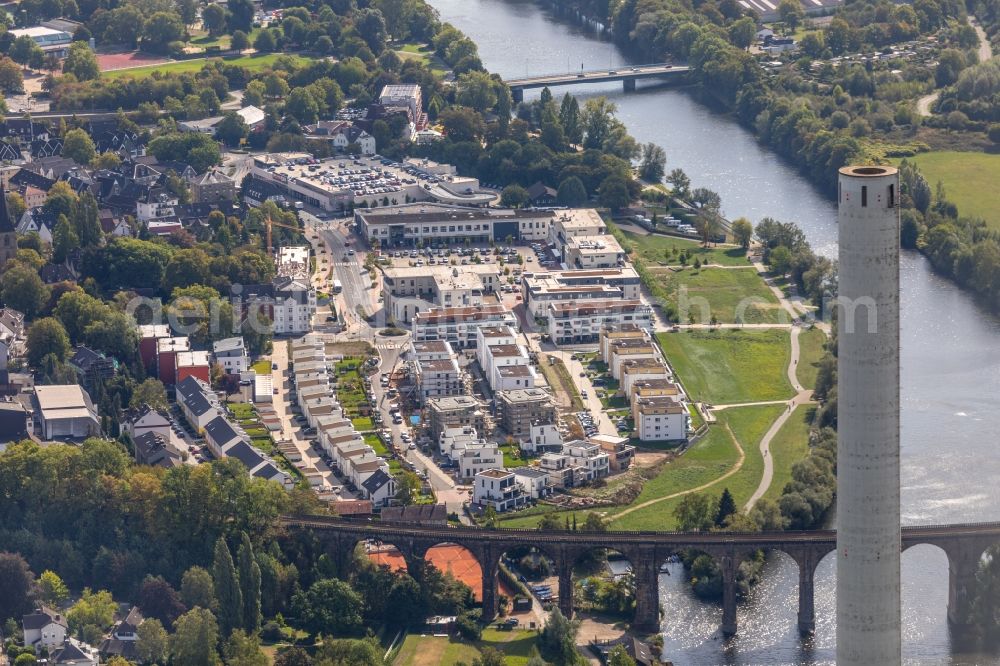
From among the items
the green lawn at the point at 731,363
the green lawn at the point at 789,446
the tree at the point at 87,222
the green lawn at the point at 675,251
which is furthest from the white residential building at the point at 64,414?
the green lawn at the point at 675,251

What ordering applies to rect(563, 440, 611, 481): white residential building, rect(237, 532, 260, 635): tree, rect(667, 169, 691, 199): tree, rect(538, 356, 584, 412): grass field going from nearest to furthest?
rect(237, 532, 260, 635): tree → rect(563, 440, 611, 481): white residential building → rect(538, 356, 584, 412): grass field → rect(667, 169, 691, 199): tree

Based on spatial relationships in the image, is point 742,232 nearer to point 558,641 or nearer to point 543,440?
point 543,440

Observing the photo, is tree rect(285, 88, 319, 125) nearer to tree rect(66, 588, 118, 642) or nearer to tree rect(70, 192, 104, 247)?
tree rect(70, 192, 104, 247)

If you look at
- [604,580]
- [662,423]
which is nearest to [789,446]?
[662,423]

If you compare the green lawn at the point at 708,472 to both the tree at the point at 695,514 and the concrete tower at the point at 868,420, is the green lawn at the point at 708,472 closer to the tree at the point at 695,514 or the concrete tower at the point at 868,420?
the tree at the point at 695,514

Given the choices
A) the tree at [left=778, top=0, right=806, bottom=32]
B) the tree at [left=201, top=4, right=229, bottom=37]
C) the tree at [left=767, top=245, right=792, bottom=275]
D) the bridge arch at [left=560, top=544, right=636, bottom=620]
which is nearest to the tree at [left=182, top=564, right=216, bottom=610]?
the bridge arch at [left=560, top=544, right=636, bottom=620]

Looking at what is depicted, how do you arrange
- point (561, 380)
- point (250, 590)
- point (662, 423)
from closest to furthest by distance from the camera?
point (250, 590)
point (662, 423)
point (561, 380)
